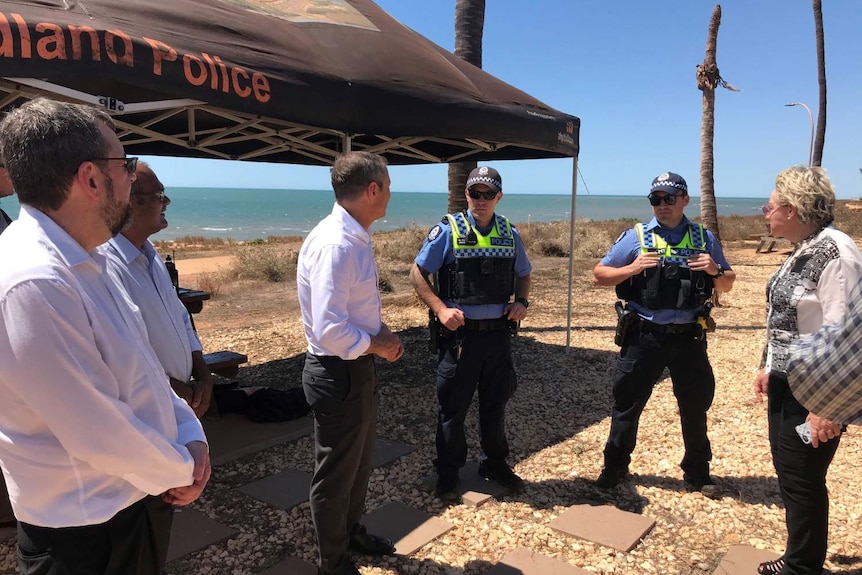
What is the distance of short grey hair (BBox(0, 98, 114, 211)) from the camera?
4.15ft

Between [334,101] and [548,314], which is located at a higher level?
[334,101]

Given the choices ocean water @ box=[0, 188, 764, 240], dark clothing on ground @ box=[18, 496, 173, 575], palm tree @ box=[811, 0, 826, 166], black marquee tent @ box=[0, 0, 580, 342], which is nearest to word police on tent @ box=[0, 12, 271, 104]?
black marquee tent @ box=[0, 0, 580, 342]

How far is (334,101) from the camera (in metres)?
3.99

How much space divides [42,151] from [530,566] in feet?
8.81

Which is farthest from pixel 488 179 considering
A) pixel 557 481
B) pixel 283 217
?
pixel 283 217

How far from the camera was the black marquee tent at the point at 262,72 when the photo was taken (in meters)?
2.97

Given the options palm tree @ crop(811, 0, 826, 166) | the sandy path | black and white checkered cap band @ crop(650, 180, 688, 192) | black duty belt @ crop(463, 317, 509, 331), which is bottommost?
the sandy path

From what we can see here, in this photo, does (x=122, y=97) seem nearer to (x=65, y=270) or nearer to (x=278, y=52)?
(x=278, y=52)

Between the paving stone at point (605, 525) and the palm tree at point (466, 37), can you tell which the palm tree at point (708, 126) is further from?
the paving stone at point (605, 525)

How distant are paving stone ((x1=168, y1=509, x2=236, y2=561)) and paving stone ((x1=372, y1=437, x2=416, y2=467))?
115 cm

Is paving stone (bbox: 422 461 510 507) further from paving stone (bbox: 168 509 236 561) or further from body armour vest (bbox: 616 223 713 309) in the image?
body armour vest (bbox: 616 223 713 309)

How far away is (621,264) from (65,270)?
3106 mm

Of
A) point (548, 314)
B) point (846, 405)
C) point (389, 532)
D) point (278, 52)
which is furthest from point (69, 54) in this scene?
point (548, 314)

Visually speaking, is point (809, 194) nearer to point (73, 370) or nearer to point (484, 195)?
point (484, 195)
